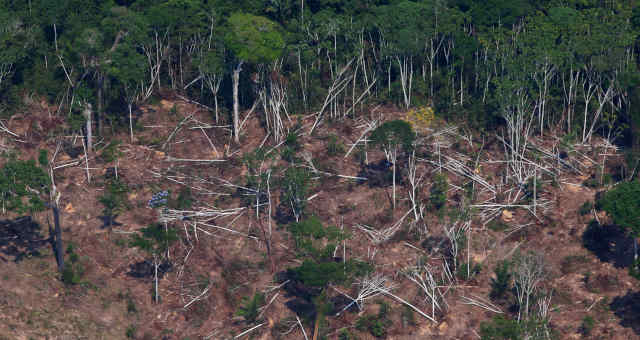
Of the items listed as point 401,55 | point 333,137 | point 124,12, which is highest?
point 124,12

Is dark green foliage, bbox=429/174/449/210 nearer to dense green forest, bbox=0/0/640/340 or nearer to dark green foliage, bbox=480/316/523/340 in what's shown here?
dense green forest, bbox=0/0/640/340

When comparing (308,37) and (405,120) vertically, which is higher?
(308,37)

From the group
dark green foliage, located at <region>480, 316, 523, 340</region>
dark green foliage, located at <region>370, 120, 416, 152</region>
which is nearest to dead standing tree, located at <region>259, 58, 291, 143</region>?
dark green foliage, located at <region>370, 120, 416, 152</region>

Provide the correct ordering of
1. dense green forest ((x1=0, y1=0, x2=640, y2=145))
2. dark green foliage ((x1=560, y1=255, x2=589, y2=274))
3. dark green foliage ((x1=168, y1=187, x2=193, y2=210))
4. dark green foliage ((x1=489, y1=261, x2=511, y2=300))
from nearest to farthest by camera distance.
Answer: dark green foliage ((x1=489, y1=261, x2=511, y2=300)) → dark green foliage ((x1=560, y1=255, x2=589, y2=274)) → dark green foliage ((x1=168, y1=187, x2=193, y2=210)) → dense green forest ((x1=0, y1=0, x2=640, y2=145))

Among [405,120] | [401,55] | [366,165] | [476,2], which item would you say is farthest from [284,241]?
[476,2]

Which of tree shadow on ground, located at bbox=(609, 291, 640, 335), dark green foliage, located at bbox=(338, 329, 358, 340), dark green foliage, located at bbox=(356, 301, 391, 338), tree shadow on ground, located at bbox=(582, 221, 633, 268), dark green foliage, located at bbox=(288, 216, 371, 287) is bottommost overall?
dark green foliage, located at bbox=(338, 329, 358, 340)

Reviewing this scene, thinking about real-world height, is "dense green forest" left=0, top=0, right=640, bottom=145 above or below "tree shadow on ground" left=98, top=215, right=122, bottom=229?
above

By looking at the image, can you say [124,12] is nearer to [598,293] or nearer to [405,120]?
[405,120]

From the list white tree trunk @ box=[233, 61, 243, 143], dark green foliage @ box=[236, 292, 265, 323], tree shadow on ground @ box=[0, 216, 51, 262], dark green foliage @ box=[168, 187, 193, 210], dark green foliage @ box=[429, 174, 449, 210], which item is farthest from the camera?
white tree trunk @ box=[233, 61, 243, 143]
